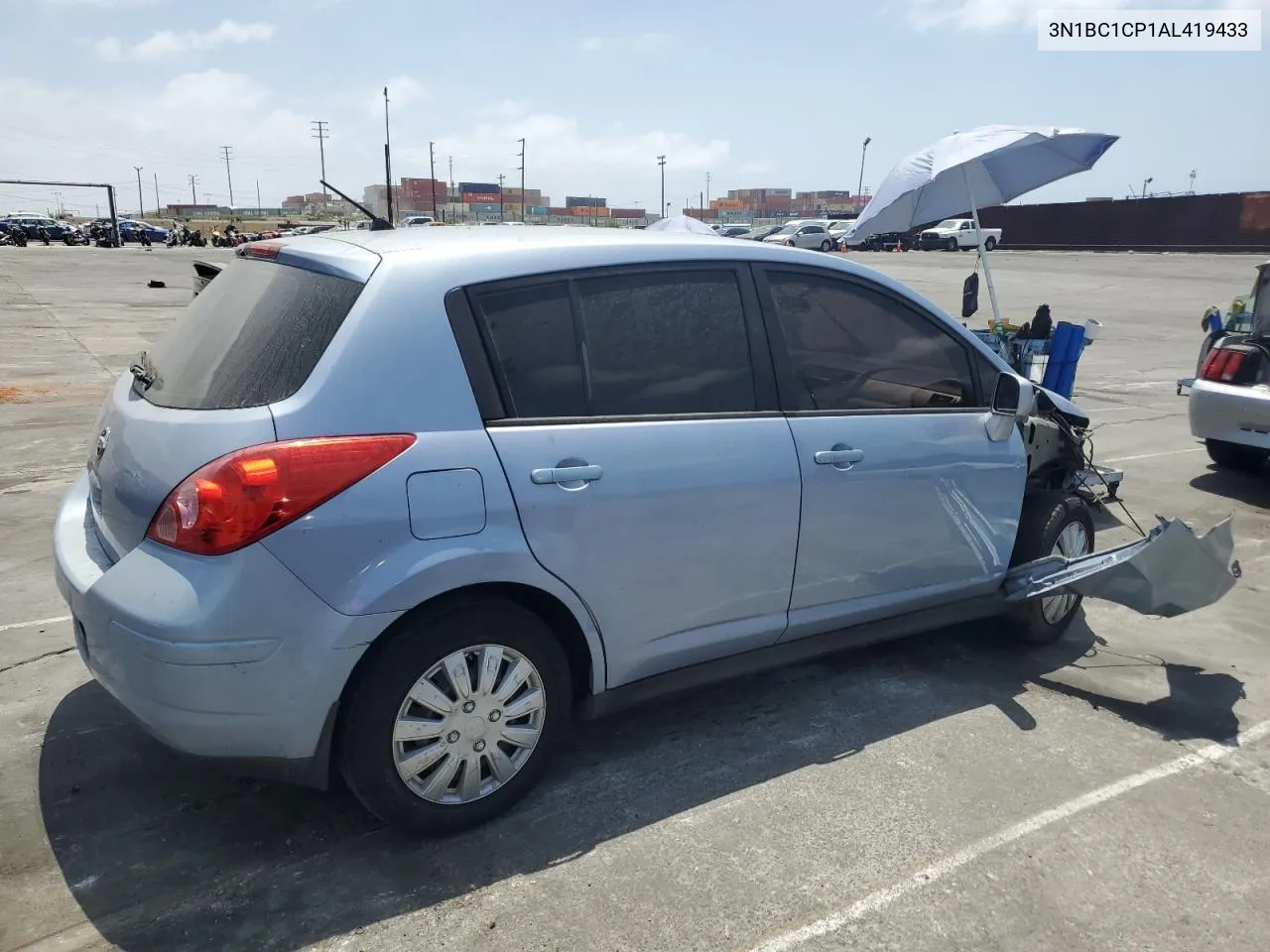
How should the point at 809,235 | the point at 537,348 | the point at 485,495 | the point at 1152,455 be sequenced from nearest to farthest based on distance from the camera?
the point at 485,495
the point at 537,348
the point at 1152,455
the point at 809,235

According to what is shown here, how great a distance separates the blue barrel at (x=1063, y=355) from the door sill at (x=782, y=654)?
368 centimetres

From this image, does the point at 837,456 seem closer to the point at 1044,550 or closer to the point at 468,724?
the point at 1044,550

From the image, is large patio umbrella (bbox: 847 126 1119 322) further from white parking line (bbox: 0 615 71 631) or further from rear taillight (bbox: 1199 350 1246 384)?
white parking line (bbox: 0 615 71 631)

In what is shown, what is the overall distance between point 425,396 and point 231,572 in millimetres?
700

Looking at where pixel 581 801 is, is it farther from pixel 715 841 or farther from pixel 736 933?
pixel 736 933

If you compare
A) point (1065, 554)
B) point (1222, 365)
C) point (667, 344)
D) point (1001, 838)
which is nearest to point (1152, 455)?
point (1222, 365)

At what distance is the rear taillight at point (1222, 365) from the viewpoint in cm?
695

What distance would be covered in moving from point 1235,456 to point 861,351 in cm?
576

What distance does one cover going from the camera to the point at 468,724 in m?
2.84

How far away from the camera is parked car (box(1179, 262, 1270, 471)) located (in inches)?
268

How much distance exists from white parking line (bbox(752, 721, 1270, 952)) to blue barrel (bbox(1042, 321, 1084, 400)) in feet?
12.8

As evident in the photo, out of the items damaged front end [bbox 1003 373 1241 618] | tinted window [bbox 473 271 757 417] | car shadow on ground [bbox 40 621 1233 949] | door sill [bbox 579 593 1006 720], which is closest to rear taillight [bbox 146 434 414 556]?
tinted window [bbox 473 271 757 417]

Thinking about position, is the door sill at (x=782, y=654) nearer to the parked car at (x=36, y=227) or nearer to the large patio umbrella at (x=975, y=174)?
the large patio umbrella at (x=975, y=174)

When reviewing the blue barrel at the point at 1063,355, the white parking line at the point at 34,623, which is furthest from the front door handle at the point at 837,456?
the blue barrel at the point at 1063,355
